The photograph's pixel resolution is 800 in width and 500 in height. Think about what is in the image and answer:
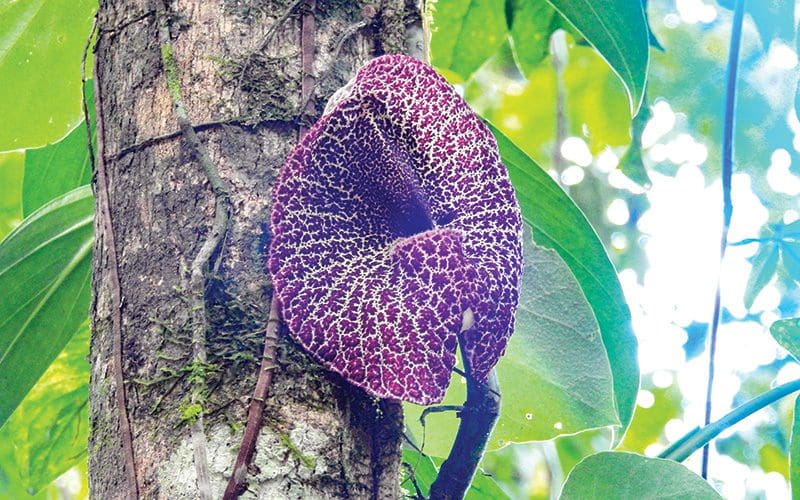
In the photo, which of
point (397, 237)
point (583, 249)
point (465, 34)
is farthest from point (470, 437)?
point (465, 34)

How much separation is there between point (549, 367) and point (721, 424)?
0.98 ft

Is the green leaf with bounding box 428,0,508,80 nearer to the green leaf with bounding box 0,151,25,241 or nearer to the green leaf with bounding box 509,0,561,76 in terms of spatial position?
the green leaf with bounding box 509,0,561,76

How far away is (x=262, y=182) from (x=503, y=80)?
2.44 m

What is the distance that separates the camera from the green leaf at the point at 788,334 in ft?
5.54

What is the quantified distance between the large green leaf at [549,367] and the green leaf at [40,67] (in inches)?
34.2

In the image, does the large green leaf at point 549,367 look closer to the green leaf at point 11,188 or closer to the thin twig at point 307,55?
the thin twig at point 307,55

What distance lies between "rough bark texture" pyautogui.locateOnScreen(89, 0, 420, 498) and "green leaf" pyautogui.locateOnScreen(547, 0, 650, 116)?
375 mm

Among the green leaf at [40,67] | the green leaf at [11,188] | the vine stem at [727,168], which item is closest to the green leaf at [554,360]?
the vine stem at [727,168]

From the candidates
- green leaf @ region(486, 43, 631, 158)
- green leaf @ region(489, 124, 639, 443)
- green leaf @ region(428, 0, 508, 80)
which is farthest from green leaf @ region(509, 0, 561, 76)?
green leaf @ region(489, 124, 639, 443)

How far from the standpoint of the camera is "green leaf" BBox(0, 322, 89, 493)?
6.21 ft

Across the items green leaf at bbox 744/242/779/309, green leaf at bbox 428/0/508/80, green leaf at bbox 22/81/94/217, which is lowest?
green leaf at bbox 744/242/779/309

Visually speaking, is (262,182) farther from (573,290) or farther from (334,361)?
(573,290)

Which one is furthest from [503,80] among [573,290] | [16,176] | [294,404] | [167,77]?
[294,404]

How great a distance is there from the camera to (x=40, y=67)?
1.64 metres
